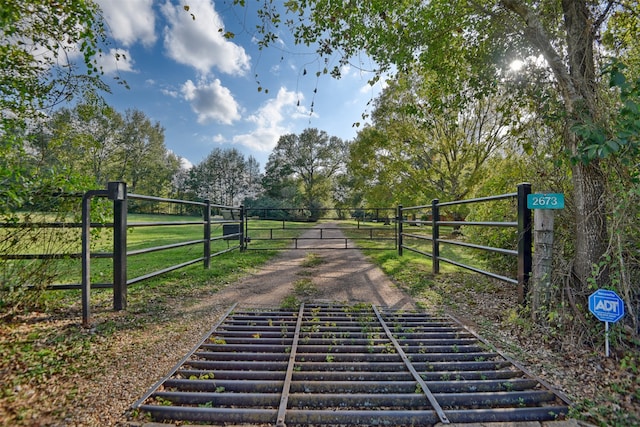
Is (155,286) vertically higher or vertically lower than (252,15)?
lower

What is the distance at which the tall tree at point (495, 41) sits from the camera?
8.95 ft

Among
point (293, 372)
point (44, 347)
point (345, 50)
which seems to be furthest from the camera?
point (345, 50)

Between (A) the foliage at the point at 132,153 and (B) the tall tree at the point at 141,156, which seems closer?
(A) the foliage at the point at 132,153

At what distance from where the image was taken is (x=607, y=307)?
2.19m

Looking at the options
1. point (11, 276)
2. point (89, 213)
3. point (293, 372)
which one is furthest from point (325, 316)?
point (11, 276)

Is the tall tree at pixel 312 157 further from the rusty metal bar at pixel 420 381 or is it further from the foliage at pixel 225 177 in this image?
the rusty metal bar at pixel 420 381

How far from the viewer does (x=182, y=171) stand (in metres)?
39.8

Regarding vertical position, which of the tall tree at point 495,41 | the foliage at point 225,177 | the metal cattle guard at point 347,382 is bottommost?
the metal cattle guard at point 347,382

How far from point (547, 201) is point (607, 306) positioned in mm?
1015

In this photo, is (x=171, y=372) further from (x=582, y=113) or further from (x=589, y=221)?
(x=582, y=113)

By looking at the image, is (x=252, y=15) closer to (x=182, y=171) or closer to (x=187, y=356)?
(x=187, y=356)

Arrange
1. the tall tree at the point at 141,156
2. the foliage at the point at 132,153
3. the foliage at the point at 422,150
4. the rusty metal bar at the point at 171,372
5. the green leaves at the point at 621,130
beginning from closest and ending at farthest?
the rusty metal bar at the point at 171,372 < the green leaves at the point at 621,130 < the foliage at the point at 422,150 < the foliage at the point at 132,153 < the tall tree at the point at 141,156

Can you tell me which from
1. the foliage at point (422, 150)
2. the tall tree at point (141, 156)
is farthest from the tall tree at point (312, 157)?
the foliage at point (422, 150)

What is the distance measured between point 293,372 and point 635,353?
2.61 m
